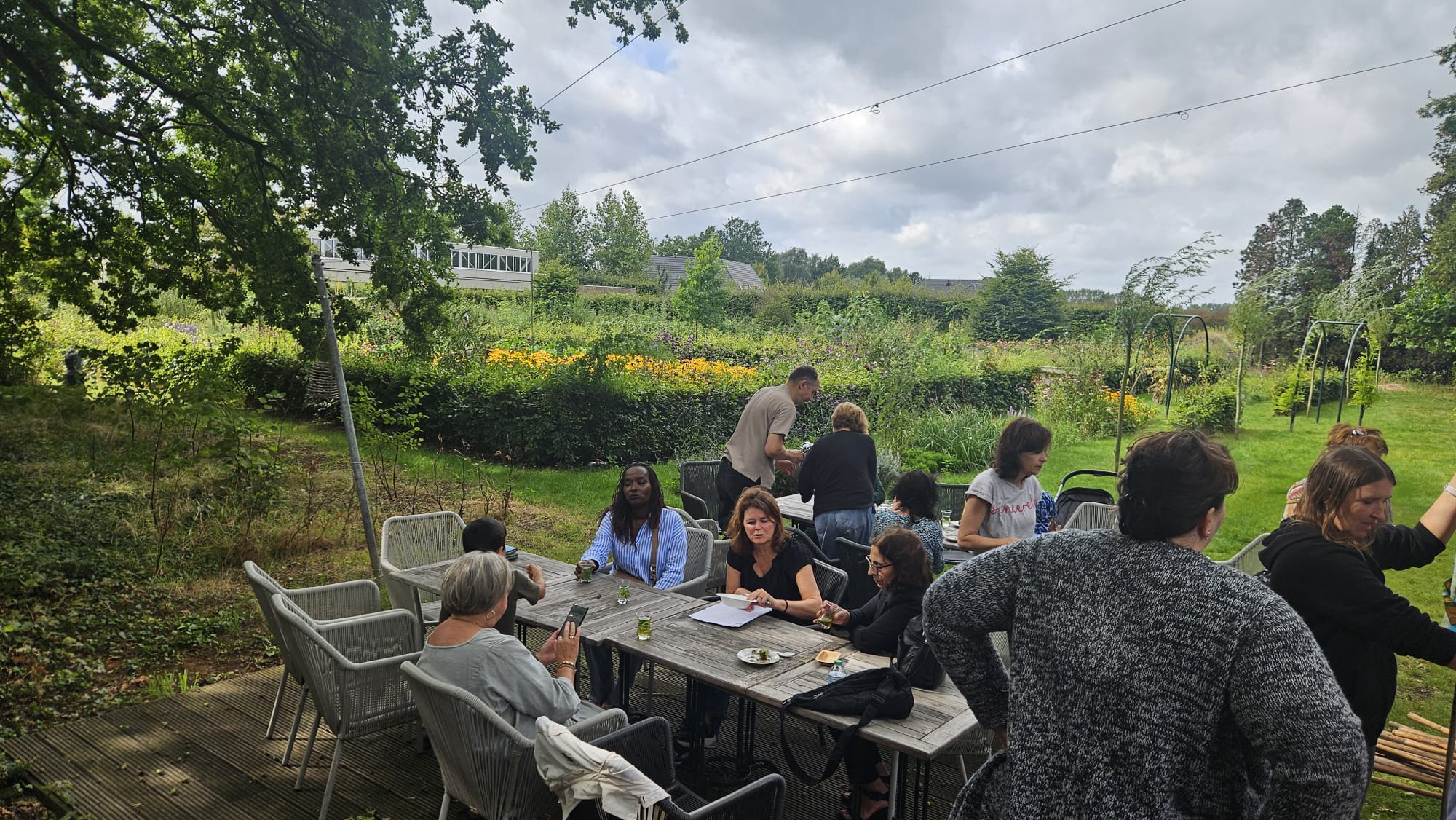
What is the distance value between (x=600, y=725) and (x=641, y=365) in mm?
9017

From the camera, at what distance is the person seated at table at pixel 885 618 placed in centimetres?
324

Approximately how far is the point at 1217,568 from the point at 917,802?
6.74 feet

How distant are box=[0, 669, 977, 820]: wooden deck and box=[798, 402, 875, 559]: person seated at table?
4.05 feet

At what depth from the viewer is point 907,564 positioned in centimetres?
342

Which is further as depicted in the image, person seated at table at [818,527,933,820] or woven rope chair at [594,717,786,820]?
person seated at table at [818,527,933,820]

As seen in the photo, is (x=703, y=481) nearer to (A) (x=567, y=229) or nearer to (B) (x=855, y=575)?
(B) (x=855, y=575)

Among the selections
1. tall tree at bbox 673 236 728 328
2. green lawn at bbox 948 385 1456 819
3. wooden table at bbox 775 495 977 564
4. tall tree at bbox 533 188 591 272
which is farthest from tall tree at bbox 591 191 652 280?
wooden table at bbox 775 495 977 564

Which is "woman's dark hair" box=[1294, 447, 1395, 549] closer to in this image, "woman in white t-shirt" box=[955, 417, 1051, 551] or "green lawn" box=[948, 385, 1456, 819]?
"woman in white t-shirt" box=[955, 417, 1051, 551]

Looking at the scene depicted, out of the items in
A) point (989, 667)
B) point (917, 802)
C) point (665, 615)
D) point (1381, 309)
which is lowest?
point (917, 802)

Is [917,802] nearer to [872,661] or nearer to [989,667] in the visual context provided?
[872,661]

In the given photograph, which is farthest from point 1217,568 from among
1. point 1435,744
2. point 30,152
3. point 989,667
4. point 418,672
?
point 30,152

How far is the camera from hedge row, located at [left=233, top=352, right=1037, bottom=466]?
10633mm

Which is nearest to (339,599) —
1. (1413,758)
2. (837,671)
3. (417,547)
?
(417,547)

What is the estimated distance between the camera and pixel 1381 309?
13023mm
